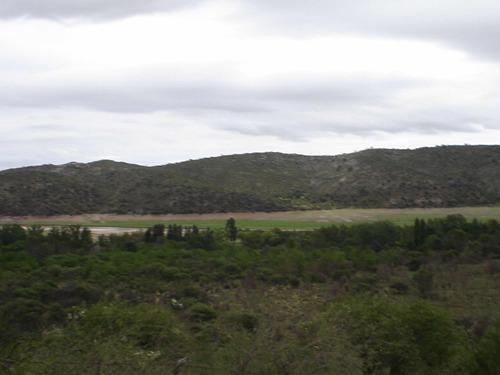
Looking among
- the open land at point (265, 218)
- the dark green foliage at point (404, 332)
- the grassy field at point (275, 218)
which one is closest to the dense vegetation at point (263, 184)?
the open land at point (265, 218)

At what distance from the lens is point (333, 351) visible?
878 centimetres

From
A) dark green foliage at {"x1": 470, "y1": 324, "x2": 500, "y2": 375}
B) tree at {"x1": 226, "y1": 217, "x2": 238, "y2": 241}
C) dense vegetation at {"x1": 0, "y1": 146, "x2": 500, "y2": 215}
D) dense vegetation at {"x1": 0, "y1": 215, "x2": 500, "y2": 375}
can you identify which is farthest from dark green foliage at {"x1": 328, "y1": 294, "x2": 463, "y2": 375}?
dense vegetation at {"x1": 0, "y1": 146, "x2": 500, "y2": 215}

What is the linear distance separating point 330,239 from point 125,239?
1865cm

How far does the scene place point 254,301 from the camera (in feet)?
71.6

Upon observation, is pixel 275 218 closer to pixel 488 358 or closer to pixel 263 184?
pixel 263 184

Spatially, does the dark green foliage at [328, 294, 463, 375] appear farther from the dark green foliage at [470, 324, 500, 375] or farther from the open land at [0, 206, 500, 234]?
the open land at [0, 206, 500, 234]

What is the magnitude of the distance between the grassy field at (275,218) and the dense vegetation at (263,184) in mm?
1716

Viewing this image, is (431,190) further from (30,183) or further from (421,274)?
(30,183)

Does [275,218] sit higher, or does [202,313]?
[275,218]

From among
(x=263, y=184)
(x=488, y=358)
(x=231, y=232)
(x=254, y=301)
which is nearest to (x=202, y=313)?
(x=254, y=301)

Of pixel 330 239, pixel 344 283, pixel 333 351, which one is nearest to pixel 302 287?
pixel 344 283

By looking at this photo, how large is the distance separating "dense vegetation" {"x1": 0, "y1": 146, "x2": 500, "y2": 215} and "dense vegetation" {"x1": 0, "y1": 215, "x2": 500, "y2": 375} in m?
16.1

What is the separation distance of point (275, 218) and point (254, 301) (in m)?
41.3

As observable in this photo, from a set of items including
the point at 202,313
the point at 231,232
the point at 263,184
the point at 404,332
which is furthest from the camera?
the point at 263,184
